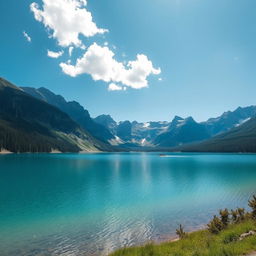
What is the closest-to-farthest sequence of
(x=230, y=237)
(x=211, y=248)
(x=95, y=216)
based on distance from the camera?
(x=211, y=248) < (x=230, y=237) < (x=95, y=216)

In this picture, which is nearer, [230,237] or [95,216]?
[230,237]

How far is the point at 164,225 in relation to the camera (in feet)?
87.4

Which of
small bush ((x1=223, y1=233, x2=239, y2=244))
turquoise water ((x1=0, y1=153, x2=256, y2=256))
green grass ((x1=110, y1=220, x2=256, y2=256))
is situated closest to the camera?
green grass ((x1=110, y1=220, x2=256, y2=256))

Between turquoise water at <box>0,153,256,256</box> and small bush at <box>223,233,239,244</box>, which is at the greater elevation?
small bush at <box>223,233,239,244</box>

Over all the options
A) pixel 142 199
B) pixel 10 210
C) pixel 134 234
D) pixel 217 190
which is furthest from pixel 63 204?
pixel 217 190

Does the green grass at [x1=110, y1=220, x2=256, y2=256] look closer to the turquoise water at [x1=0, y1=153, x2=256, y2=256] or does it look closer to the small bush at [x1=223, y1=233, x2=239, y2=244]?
the small bush at [x1=223, y1=233, x2=239, y2=244]

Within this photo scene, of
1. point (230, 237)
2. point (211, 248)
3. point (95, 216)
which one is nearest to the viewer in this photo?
point (211, 248)

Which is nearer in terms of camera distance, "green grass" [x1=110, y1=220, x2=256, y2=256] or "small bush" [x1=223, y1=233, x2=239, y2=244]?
"green grass" [x1=110, y1=220, x2=256, y2=256]

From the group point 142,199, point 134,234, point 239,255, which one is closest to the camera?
point 239,255

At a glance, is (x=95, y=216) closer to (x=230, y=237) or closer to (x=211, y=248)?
(x=230, y=237)

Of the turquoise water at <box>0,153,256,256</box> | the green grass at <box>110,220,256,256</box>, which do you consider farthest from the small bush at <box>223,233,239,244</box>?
the turquoise water at <box>0,153,256,256</box>

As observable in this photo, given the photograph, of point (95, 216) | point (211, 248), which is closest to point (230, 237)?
point (211, 248)

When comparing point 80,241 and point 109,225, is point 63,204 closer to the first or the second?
point 109,225

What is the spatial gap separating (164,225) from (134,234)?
16.4 ft
